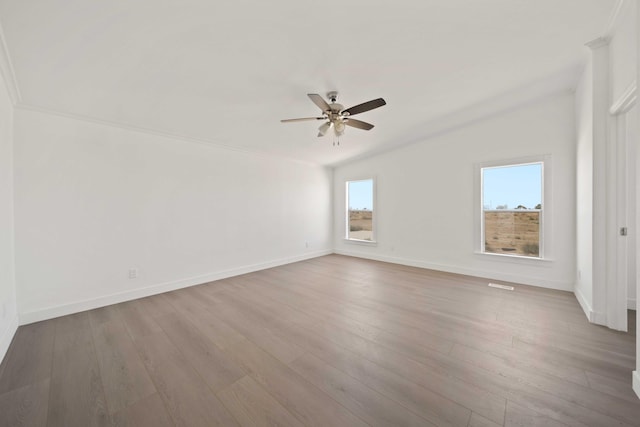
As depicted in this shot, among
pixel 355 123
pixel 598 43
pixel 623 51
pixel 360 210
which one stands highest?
pixel 598 43

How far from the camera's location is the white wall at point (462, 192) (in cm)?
357

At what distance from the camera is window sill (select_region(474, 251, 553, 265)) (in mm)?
3724

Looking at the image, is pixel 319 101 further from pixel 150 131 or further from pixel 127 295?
pixel 127 295

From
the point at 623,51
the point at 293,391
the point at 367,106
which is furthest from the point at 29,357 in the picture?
the point at 623,51

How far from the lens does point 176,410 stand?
58.7 inches

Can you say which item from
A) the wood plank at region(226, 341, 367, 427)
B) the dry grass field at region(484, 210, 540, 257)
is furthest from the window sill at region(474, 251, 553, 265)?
the wood plank at region(226, 341, 367, 427)

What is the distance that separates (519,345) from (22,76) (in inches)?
200

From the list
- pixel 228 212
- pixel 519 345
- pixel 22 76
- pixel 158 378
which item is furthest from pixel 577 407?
pixel 22 76

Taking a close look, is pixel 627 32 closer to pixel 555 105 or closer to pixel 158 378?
pixel 555 105

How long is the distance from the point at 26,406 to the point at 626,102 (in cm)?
510

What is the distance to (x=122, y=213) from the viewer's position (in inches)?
128

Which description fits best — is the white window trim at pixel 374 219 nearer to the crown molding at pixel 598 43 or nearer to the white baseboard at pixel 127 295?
the white baseboard at pixel 127 295

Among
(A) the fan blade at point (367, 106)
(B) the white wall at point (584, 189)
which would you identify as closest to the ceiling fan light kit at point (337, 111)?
(A) the fan blade at point (367, 106)

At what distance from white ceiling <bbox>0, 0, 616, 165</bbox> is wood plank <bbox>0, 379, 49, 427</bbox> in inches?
98.9
